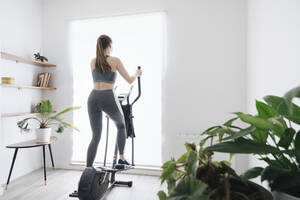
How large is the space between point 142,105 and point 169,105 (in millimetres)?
407

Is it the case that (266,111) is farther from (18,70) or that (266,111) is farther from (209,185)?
(18,70)

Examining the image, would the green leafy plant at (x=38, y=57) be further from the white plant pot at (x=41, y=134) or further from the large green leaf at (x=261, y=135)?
the large green leaf at (x=261, y=135)

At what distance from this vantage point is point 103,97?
2.01 metres

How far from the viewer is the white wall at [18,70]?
94.7 inches

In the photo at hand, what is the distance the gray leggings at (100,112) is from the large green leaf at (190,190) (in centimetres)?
164

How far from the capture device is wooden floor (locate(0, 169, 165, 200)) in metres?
2.04

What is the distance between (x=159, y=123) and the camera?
9.07ft

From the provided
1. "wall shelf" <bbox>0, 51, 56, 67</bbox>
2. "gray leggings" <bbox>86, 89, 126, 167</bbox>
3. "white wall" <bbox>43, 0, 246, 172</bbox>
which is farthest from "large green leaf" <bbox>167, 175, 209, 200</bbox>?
"wall shelf" <bbox>0, 51, 56, 67</bbox>

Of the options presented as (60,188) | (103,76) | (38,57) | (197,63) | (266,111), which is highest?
(38,57)

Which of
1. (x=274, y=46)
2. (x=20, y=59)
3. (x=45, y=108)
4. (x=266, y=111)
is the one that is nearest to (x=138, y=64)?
(x=45, y=108)

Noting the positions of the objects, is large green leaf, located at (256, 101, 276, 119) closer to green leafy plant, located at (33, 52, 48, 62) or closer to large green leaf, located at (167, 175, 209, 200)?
large green leaf, located at (167, 175, 209, 200)

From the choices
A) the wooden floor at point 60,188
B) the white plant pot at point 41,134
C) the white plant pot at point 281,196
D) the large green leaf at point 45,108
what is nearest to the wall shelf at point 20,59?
the large green leaf at point 45,108

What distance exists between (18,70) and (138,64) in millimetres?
1646

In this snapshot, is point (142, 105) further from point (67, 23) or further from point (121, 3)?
point (67, 23)
